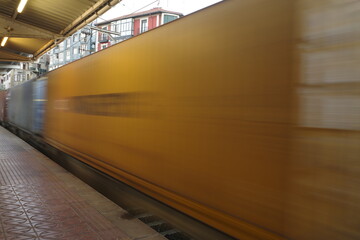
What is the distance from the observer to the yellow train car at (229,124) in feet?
7.11

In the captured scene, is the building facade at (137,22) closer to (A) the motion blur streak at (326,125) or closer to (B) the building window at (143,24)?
(B) the building window at (143,24)

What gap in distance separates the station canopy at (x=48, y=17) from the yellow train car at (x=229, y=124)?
14.0ft

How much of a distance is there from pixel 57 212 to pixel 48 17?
788cm

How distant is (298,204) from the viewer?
2.14 m

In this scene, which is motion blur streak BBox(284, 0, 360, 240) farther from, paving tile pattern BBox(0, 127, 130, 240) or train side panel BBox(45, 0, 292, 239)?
paving tile pattern BBox(0, 127, 130, 240)

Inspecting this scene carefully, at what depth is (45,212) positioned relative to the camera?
425 cm

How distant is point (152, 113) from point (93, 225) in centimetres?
166

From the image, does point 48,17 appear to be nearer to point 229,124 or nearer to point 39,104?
point 39,104

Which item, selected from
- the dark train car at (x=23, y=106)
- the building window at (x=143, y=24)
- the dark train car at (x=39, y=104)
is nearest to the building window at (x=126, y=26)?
the building window at (x=143, y=24)

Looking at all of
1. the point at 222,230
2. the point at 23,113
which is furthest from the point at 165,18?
the point at 222,230

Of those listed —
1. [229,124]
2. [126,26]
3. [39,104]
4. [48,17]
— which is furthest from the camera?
[126,26]

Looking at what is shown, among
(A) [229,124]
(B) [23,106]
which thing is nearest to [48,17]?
(B) [23,106]

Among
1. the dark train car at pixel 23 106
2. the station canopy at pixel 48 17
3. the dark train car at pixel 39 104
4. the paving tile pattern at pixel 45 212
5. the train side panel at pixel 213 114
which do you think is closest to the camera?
the train side panel at pixel 213 114

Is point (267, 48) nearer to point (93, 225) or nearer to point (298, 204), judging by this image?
point (298, 204)
